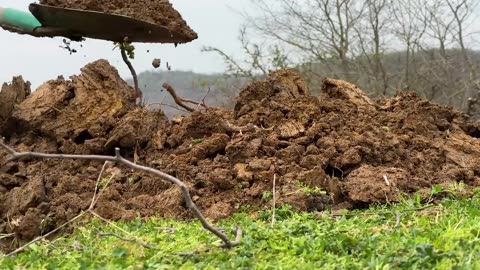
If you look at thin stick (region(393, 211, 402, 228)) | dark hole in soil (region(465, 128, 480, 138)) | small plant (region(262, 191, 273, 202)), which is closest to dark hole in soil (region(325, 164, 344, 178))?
small plant (region(262, 191, 273, 202))

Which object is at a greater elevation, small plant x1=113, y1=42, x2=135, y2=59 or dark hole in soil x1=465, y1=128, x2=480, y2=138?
small plant x1=113, y1=42, x2=135, y2=59

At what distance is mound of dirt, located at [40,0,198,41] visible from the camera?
5688 mm

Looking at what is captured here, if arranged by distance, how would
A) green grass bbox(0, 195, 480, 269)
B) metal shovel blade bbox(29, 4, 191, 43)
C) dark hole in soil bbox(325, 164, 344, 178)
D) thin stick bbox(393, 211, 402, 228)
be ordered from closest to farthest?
green grass bbox(0, 195, 480, 269), thin stick bbox(393, 211, 402, 228), dark hole in soil bbox(325, 164, 344, 178), metal shovel blade bbox(29, 4, 191, 43)

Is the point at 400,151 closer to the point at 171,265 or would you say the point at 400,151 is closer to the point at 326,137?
the point at 326,137

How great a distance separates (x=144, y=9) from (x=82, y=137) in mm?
1166

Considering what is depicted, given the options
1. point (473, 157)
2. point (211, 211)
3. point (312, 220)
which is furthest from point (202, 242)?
point (473, 157)

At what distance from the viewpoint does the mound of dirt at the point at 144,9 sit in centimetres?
569

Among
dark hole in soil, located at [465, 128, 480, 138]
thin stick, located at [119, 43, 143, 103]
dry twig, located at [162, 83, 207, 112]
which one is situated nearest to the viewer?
thin stick, located at [119, 43, 143, 103]

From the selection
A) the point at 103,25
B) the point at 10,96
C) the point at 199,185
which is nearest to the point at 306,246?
the point at 199,185

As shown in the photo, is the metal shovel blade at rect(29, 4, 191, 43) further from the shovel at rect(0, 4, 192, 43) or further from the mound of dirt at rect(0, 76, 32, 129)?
the mound of dirt at rect(0, 76, 32, 129)

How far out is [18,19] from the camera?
569 centimetres

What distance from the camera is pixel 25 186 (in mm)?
4961

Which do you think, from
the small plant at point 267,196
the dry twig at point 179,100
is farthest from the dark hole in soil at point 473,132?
the small plant at point 267,196

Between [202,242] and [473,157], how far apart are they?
3010 millimetres
